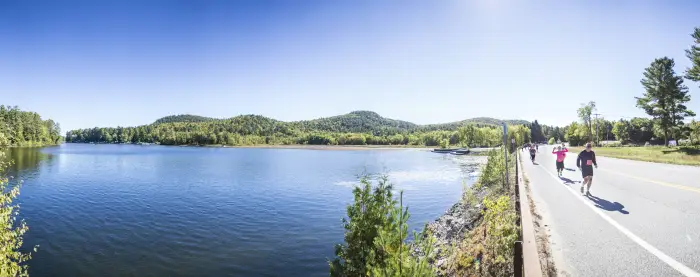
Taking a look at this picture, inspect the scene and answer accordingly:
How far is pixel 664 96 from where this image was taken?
175 feet

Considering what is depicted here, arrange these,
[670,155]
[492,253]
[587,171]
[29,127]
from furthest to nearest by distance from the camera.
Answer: [29,127], [670,155], [587,171], [492,253]

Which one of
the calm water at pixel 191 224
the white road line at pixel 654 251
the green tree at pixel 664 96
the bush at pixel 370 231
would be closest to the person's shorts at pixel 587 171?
the white road line at pixel 654 251

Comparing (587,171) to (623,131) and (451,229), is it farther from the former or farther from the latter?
(623,131)

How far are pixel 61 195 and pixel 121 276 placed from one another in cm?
2231

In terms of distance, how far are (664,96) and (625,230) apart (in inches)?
2371

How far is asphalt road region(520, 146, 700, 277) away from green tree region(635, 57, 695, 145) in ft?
161

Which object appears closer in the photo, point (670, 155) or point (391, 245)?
point (391, 245)

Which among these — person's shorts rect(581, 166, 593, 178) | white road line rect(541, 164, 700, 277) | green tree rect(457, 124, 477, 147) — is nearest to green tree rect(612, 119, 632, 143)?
green tree rect(457, 124, 477, 147)

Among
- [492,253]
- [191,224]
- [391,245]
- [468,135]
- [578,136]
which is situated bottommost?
[191,224]

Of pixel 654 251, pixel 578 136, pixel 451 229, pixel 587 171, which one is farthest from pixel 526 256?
pixel 578 136

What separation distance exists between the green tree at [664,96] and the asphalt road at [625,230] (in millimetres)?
49186

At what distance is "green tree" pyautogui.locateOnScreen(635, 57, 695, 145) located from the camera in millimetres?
52719

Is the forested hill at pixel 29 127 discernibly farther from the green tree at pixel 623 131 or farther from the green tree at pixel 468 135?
the green tree at pixel 623 131

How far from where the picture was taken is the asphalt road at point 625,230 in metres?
6.61
